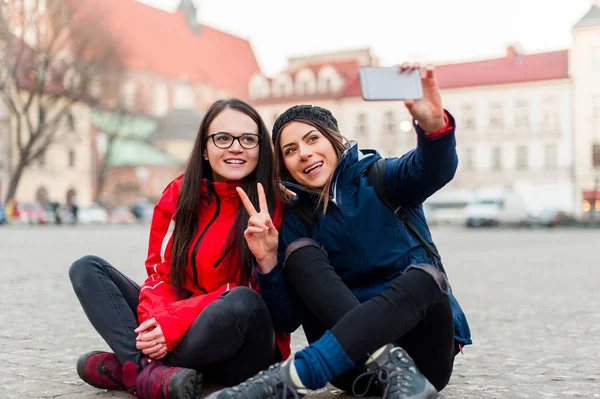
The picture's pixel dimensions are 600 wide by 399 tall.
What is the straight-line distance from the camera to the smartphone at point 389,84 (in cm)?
247

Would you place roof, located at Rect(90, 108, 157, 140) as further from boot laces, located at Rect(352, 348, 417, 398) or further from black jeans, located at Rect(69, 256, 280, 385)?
boot laces, located at Rect(352, 348, 417, 398)

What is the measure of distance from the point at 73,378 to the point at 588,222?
38.1m

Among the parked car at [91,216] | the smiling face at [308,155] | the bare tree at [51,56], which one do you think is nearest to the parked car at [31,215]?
the bare tree at [51,56]

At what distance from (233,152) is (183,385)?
106 centimetres

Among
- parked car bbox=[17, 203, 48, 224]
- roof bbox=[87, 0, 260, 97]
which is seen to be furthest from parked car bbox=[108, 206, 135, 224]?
roof bbox=[87, 0, 260, 97]

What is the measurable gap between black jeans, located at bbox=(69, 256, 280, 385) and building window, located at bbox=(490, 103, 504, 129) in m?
51.9

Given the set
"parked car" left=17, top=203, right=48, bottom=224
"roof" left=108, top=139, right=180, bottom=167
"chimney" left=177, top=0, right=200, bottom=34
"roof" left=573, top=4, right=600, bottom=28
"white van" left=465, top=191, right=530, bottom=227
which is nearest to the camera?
"parked car" left=17, top=203, right=48, bottom=224

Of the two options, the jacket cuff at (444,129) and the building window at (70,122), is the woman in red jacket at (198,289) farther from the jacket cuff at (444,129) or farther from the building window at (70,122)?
the building window at (70,122)

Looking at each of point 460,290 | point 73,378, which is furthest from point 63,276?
point 73,378

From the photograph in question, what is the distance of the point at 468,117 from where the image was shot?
53.8 metres

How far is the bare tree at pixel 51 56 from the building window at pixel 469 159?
25748mm

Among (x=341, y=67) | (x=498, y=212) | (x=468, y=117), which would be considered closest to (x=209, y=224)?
(x=498, y=212)

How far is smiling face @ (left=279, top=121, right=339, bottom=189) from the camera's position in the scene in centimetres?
319

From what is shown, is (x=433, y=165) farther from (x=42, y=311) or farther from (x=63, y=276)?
(x=63, y=276)
